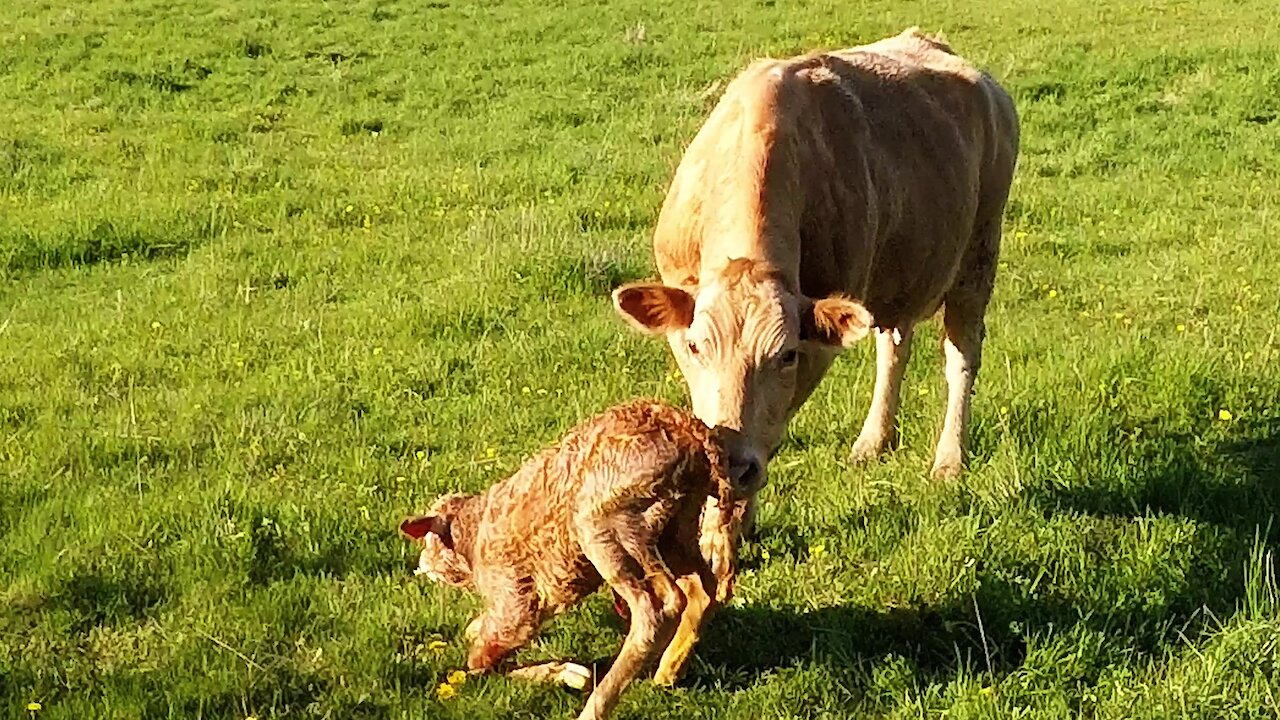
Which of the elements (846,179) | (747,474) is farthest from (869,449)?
(747,474)

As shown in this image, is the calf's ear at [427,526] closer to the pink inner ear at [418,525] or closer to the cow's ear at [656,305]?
the pink inner ear at [418,525]

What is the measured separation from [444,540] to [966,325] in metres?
3.61

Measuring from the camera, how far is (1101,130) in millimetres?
15000

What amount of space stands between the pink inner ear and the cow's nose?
3.66 feet

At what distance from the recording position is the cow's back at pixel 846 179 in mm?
5461

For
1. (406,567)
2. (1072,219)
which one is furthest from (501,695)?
(1072,219)

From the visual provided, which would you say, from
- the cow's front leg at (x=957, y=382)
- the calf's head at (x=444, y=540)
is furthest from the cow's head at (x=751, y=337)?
the cow's front leg at (x=957, y=382)

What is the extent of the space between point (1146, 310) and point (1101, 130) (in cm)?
644

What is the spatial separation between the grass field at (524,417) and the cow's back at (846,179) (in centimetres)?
87

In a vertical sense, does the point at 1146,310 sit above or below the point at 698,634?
below

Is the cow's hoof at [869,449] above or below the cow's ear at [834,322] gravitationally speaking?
below

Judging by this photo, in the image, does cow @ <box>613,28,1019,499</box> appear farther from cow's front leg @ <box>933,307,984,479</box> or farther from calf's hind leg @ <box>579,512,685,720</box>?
calf's hind leg @ <box>579,512,685,720</box>

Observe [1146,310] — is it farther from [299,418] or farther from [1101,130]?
[1101,130]

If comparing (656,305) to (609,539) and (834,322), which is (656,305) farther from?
(609,539)
